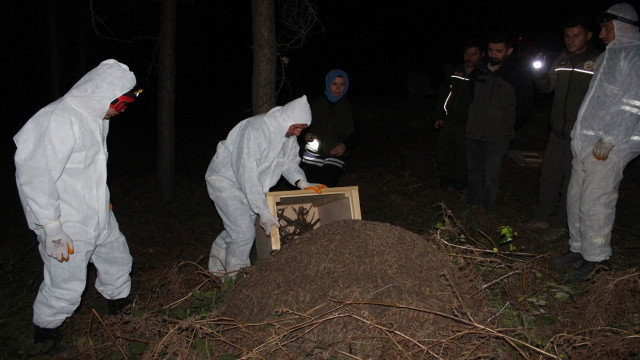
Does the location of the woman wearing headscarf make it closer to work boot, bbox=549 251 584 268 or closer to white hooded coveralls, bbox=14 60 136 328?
white hooded coveralls, bbox=14 60 136 328

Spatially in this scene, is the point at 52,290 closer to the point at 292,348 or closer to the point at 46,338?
the point at 46,338

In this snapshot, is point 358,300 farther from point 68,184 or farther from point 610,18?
point 610,18

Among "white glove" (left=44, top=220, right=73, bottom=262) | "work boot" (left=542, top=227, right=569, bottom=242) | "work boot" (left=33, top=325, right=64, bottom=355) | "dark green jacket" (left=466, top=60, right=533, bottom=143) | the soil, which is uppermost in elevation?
"dark green jacket" (left=466, top=60, right=533, bottom=143)

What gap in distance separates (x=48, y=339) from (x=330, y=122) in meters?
3.42

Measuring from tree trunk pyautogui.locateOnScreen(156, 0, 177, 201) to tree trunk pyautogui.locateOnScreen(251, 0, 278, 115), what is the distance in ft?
7.02

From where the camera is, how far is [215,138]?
1510cm

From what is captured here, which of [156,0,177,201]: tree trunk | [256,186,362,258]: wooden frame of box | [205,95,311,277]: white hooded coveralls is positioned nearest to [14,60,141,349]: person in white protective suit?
[205,95,311,277]: white hooded coveralls

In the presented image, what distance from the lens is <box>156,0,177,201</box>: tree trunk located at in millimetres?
6914

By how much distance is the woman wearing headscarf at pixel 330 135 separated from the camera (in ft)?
17.7

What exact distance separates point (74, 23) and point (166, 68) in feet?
23.5

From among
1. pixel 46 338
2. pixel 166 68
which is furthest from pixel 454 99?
pixel 46 338

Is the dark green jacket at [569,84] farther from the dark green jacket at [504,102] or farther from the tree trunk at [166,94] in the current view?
the tree trunk at [166,94]

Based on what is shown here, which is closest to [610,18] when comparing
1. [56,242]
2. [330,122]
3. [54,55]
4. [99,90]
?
[330,122]

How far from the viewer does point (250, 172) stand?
4.05 m
